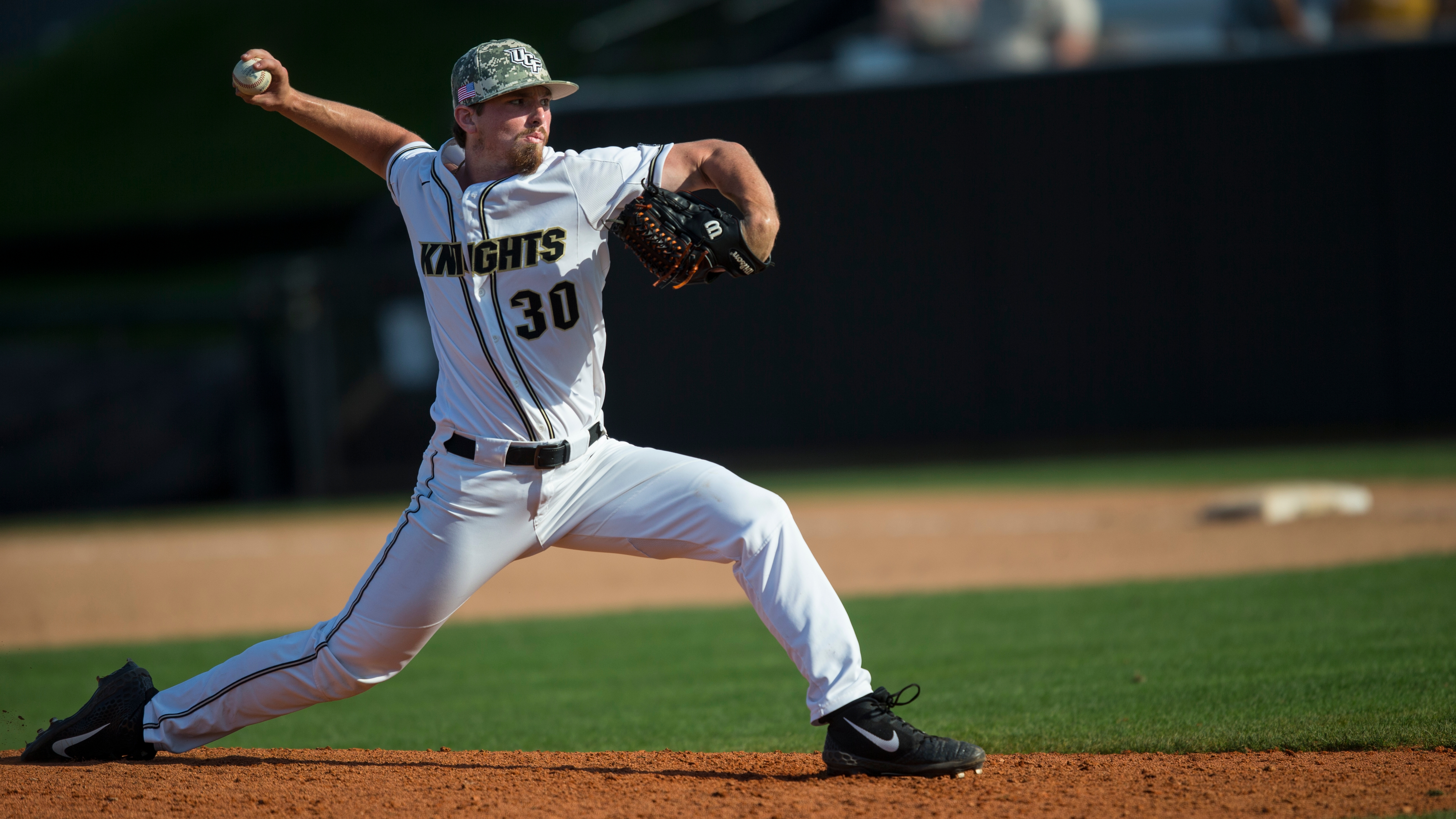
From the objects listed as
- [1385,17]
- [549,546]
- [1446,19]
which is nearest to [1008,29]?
[1385,17]

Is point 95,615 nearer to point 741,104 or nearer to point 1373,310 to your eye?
point 741,104

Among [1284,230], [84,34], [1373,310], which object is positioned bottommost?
[1373,310]

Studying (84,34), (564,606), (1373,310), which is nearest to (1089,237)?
(1373,310)

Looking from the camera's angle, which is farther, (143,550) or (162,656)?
(143,550)

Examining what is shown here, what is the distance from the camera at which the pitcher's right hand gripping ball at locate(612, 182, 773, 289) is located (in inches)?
127

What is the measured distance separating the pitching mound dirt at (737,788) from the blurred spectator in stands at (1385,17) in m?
11.8

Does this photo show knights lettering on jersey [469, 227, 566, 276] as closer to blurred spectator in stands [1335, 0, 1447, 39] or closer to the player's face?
the player's face

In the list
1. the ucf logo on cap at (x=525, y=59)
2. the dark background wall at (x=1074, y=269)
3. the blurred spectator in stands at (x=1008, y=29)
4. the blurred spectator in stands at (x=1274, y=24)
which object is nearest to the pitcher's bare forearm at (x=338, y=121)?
the ucf logo on cap at (x=525, y=59)

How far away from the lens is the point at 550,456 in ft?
11.0

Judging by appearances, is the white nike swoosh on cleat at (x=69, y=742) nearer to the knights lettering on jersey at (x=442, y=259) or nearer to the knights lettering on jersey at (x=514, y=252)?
the knights lettering on jersey at (x=442, y=259)

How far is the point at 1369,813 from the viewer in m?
2.97

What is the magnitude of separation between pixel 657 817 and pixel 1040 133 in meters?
11.9

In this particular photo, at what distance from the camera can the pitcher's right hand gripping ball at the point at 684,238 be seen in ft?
10.6

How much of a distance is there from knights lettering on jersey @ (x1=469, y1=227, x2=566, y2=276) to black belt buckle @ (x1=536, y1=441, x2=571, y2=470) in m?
0.47
